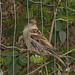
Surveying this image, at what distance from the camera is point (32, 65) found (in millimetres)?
2379

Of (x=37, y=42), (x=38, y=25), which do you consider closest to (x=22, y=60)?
(x=37, y=42)

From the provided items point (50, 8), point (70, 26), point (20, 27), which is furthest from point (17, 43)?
point (70, 26)

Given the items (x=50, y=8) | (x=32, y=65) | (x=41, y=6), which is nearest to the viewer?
(x=41, y=6)

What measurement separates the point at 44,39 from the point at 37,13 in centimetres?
25

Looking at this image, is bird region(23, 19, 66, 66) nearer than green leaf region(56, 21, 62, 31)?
Yes

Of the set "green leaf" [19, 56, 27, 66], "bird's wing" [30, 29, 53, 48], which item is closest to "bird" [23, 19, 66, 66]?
"bird's wing" [30, 29, 53, 48]

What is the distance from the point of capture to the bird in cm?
209

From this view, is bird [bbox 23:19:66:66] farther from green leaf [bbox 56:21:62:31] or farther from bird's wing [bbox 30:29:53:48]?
green leaf [bbox 56:21:62:31]

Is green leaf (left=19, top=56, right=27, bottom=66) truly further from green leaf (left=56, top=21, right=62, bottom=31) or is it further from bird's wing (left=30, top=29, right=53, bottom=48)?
green leaf (left=56, top=21, right=62, bottom=31)

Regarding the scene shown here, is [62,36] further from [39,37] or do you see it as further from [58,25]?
[39,37]

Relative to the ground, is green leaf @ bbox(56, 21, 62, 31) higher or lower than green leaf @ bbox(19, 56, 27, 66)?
higher


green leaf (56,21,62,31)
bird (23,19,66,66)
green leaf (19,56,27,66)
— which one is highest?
green leaf (56,21,62,31)

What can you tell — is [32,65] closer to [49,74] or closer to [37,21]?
[49,74]

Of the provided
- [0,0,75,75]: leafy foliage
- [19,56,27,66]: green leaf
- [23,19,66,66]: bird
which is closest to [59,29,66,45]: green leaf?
[0,0,75,75]: leafy foliage
